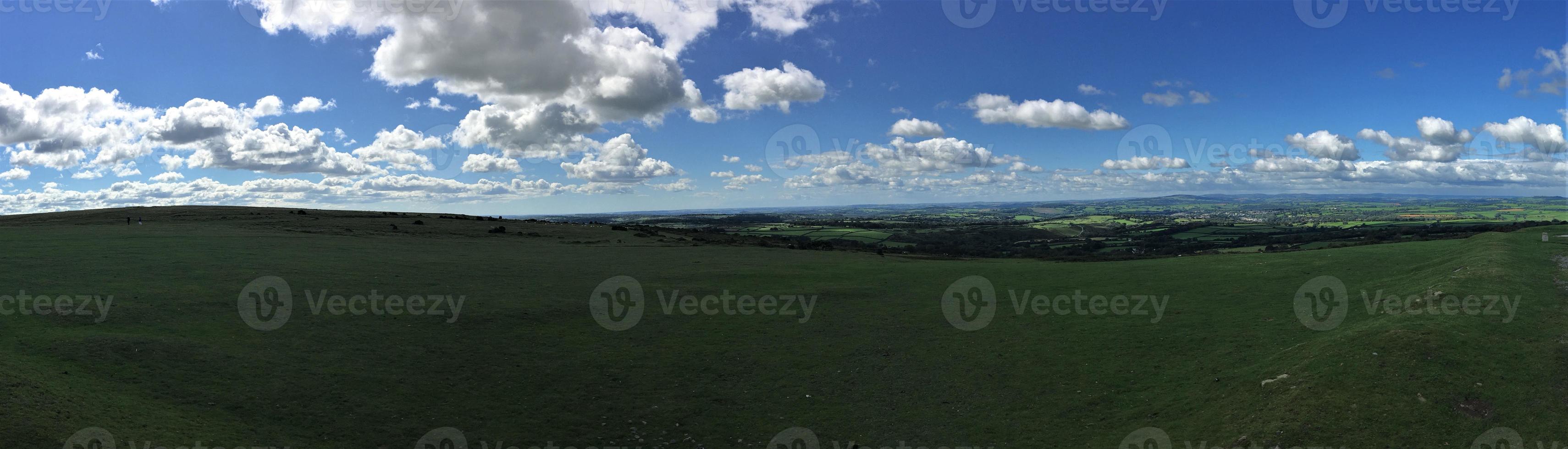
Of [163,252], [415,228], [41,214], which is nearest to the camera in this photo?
[163,252]

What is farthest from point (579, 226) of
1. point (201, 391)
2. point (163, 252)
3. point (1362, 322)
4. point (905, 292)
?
point (1362, 322)

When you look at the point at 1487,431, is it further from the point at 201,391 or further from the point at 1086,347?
the point at 201,391

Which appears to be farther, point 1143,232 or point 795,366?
point 1143,232

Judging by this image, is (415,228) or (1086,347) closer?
(1086,347)

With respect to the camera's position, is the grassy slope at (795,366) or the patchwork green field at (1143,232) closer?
the grassy slope at (795,366)

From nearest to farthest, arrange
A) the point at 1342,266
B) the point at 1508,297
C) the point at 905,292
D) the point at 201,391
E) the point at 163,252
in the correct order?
the point at 201,391
the point at 1508,297
the point at 1342,266
the point at 905,292
the point at 163,252

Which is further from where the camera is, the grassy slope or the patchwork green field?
the patchwork green field

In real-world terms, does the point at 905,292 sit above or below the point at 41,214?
below

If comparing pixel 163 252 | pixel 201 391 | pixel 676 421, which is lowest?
pixel 676 421
